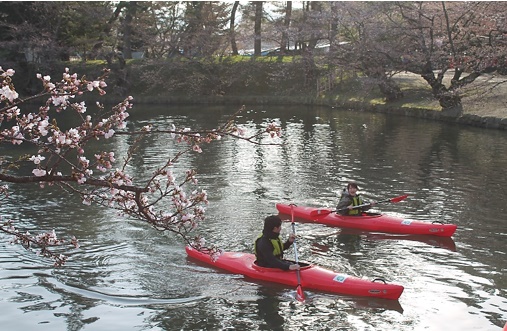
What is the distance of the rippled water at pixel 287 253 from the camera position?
8781 mm

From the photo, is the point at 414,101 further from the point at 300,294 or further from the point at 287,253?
the point at 300,294

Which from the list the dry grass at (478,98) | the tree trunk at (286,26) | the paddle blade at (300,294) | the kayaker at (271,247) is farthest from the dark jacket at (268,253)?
the tree trunk at (286,26)

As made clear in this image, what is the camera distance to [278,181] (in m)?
17.3

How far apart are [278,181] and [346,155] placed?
449 cm

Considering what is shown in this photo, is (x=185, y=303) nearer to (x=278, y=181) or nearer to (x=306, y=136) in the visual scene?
(x=278, y=181)

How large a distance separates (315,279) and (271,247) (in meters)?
0.93

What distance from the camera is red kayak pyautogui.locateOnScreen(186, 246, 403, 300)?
360 inches

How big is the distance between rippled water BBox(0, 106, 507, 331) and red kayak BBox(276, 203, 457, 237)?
0.20 m

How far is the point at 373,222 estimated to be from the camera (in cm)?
1284

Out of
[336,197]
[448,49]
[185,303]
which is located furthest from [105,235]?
[448,49]

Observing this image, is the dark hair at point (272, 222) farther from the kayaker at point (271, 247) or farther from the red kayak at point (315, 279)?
the red kayak at point (315, 279)

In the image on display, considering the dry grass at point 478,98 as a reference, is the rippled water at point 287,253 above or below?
below

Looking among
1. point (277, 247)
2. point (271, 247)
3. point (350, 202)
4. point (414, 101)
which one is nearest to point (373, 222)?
point (350, 202)

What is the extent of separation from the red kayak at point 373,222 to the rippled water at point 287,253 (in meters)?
0.20
